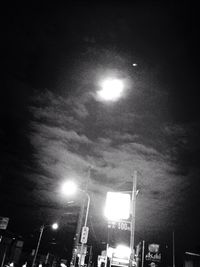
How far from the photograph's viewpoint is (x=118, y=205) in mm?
15078

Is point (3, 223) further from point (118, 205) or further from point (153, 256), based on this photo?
point (153, 256)

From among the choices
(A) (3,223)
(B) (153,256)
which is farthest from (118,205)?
(B) (153,256)

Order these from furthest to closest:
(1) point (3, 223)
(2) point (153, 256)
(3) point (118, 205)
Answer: (2) point (153, 256) → (3) point (118, 205) → (1) point (3, 223)

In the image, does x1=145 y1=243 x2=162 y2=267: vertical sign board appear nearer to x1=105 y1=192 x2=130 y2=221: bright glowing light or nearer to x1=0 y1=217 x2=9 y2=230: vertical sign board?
x1=105 y1=192 x2=130 y2=221: bright glowing light

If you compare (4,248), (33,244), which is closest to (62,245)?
(33,244)

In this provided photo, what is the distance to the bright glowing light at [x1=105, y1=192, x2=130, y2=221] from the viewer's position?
47.5 feet

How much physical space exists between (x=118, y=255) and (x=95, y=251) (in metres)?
103

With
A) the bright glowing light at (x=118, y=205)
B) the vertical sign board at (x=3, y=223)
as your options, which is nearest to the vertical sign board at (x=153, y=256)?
the bright glowing light at (x=118, y=205)

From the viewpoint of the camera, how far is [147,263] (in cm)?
4575

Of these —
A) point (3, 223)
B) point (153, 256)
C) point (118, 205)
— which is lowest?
point (153, 256)

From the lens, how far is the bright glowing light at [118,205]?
14477 mm

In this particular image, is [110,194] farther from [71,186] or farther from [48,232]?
[48,232]

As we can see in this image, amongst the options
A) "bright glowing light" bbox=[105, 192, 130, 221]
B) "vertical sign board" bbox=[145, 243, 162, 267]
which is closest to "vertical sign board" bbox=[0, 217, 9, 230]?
"bright glowing light" bbox=[105, 192, 130, 221]

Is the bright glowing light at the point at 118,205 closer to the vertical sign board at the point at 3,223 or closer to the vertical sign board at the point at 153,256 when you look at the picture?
the vertical sign board at the point at 3,223
